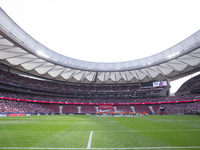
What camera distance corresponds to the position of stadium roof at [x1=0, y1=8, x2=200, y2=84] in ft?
94.0

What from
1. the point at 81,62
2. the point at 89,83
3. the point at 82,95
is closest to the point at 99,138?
the point at 81,62

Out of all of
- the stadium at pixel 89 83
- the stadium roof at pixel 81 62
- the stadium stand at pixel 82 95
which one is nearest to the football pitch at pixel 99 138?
the stadium at pixel 89 83

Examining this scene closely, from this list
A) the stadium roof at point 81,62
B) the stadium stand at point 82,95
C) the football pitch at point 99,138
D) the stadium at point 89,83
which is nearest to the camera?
the football pitch at point 99,138

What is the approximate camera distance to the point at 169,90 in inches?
2275

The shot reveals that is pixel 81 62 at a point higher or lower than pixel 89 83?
higher

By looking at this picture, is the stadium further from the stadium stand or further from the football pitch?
the football pitch

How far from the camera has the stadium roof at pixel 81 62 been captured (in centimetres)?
2864

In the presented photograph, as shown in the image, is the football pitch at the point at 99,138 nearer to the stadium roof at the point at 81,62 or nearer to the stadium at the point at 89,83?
the stadium at the point at 89,83

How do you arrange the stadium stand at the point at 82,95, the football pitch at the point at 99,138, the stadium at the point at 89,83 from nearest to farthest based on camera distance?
1. the football pitch at the point at 99,138
2. the stadium at the point at 89,83
3. the stadium stand at the point at 82,95

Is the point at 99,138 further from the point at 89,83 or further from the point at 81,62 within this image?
the point at 89,83

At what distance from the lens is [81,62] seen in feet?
162

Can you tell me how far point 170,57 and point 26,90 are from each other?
164 feet

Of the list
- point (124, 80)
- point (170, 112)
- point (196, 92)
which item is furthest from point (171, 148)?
point (124, 80)

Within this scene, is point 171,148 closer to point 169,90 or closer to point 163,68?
point 163,68
